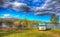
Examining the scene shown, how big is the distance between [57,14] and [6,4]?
0.80m

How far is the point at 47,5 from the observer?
232 cm

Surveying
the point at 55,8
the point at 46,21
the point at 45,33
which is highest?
the point at 55,8

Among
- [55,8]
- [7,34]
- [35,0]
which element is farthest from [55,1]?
[7,34]

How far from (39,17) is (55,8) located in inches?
11.6

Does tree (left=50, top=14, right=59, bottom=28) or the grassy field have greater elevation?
tree (left=50, top=14, right=59, bottom=28)

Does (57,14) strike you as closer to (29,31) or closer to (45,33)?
(45,33)

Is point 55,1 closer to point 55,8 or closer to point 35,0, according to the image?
point 55,8

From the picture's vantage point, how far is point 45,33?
2.26 m

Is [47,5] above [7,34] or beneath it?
above

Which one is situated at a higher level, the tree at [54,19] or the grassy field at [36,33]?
the tree at [54,19]

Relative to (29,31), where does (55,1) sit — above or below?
above

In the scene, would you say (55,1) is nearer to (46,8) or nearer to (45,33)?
(46,8)

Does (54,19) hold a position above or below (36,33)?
above

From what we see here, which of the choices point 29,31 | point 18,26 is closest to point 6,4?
point 18,26
